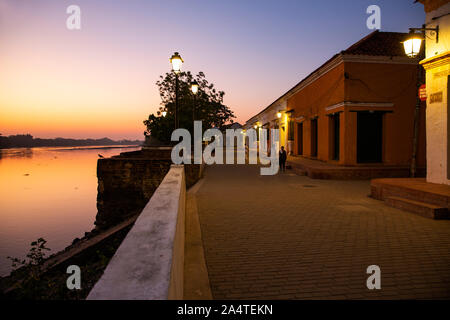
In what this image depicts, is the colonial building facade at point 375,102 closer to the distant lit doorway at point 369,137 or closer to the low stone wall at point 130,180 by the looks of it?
the distant lit doorway at point 369,137

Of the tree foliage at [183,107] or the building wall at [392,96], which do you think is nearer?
the building wall at [392,96]

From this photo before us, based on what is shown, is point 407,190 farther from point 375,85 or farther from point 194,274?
point 375,85

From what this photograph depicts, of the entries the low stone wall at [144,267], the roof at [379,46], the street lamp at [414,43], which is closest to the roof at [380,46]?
the roof at [379,46]

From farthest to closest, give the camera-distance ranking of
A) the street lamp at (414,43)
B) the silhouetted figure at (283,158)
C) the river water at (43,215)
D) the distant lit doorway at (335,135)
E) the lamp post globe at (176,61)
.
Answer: the river water at (43,215)
the silhouetted figure at (283,158)
the distant lit doorway at (335,135)
the lamp post globe at (176,61)
the street lamp at (414,43)

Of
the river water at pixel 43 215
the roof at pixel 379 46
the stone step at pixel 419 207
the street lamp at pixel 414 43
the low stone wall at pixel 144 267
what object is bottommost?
the river water at pixel 43 215

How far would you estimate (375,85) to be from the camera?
47.8 feet

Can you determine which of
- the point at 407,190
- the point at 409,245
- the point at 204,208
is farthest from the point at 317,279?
the point at 407,190

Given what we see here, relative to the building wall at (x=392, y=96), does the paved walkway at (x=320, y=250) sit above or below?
below

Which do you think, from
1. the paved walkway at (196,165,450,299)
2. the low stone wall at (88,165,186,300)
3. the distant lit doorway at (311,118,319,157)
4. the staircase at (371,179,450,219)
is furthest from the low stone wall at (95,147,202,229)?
the low stone wall at (88,165,186,300)

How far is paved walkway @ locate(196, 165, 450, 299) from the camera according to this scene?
3484 millimetres

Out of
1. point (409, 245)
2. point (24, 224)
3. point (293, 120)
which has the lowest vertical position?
point (24, 224)

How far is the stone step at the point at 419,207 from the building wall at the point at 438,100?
Result: 1.79 meters

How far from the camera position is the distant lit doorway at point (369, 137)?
1525cm

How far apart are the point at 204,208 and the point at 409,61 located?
13357mm
